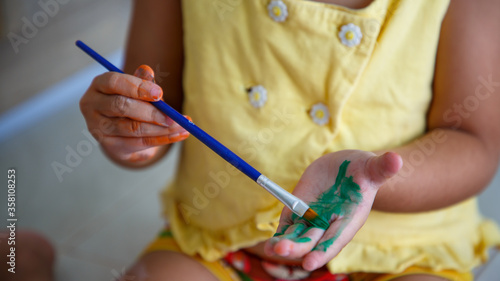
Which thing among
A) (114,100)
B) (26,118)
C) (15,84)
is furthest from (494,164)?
(15,84)

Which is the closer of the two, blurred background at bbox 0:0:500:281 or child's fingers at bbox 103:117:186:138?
child's fingers at bbox 103:117:186:138

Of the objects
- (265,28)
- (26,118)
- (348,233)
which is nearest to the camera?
(348,233)

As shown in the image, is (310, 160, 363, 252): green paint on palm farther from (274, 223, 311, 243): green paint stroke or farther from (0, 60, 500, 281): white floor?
(0, 60, 500, 281): white floor

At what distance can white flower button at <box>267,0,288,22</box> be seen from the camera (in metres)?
0.40

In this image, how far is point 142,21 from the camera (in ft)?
1.54

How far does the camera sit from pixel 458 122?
423mm

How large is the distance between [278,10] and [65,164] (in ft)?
1.66

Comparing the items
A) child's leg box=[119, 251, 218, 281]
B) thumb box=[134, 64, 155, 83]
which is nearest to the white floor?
child's leg box=[119, 251, 218, 281]

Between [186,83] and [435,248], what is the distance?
0.25 m

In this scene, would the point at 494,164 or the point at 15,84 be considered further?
the point at 15,84

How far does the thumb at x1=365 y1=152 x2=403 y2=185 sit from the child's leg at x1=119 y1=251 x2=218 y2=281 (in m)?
0.20

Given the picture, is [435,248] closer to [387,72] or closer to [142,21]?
[387,72]

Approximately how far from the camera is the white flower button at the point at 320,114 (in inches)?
15.9

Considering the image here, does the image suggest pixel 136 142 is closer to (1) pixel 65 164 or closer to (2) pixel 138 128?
(2) pixel 138 128
